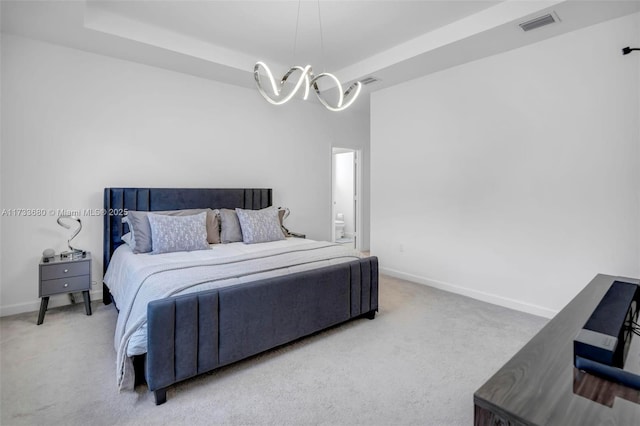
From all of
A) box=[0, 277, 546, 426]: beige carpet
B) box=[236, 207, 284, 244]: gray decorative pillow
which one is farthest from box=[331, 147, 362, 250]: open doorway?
box=[0, 277, 546, 426]: beige carpet

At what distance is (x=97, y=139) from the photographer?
3580 millimetres

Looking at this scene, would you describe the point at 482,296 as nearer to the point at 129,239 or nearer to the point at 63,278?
the point at 129,239

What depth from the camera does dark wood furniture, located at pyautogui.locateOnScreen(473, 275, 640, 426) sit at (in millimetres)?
858

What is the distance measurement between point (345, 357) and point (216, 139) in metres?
3.29

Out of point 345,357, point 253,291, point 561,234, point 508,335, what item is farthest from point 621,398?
point 561,234

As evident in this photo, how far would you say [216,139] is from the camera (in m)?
4.42

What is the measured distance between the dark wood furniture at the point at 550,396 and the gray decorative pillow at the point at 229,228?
3.20m

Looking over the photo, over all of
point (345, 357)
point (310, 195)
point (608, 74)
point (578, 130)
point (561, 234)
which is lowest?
point (345, 357)

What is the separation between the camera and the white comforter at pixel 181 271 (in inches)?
77.1

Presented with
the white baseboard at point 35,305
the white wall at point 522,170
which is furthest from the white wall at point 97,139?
the white wall at point 522,170

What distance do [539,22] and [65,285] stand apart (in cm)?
494

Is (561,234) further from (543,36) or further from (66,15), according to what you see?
(66,15)

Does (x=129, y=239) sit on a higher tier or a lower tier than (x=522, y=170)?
lower

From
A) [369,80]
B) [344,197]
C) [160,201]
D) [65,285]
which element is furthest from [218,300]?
[344,197]
